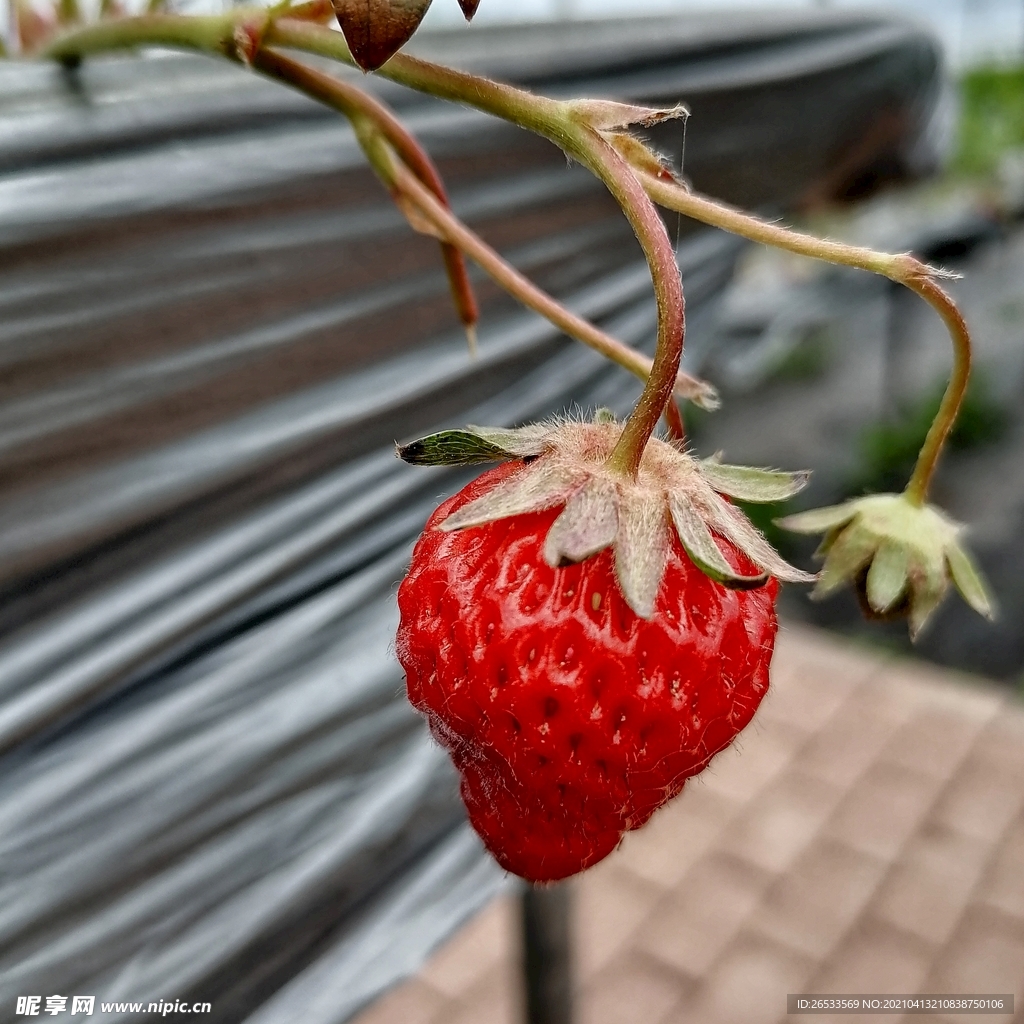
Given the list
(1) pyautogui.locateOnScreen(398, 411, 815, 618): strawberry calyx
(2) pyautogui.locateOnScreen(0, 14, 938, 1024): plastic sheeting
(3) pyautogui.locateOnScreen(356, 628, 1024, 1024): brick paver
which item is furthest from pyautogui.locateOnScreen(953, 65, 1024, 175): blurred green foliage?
(1) pyautogui.locateOnScreen(398, 411, 815, 618): strawberry calyx

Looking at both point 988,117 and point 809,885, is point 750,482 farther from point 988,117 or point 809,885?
point 988,117

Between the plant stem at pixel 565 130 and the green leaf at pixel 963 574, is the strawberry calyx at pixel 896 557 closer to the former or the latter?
the green leaf at pixel 963 574

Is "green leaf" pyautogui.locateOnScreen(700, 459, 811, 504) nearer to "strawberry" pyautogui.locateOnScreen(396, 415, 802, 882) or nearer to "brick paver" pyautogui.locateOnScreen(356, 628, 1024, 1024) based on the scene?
"strawberry" pyautogui.locateOnScreen(396, 415, 802, 882)

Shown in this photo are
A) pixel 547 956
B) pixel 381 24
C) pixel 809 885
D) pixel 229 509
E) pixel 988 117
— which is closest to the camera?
pixel 381 24

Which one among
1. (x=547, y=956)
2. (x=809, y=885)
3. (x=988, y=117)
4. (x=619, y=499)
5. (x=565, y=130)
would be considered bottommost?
(x=988, y=117)

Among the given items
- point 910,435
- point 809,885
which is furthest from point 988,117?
point 809,885

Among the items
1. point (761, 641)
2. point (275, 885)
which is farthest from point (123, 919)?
point (761, 641)

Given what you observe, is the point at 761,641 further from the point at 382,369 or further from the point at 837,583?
the point at 382,369
